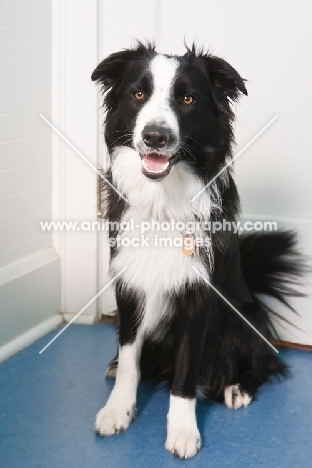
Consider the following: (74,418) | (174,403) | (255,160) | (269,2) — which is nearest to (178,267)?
(174,403)

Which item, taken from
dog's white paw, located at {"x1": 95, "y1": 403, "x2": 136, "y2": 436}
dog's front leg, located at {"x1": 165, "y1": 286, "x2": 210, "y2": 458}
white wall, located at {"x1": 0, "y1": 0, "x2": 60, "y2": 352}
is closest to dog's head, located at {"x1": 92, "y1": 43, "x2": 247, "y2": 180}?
dog's front leg, located at {"x1": 165, "y1": 286, "x2": 210, "y2": 458}

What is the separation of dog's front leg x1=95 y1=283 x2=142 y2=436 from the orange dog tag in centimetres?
23

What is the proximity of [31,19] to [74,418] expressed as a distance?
4.46 feet

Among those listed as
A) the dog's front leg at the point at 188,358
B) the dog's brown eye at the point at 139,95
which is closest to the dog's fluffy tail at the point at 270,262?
the dog's front leg at the point at 188,358

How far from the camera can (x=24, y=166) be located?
237 cm

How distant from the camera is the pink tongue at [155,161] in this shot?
5.63ft

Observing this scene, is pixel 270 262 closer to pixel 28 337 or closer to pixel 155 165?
pixel 155 165

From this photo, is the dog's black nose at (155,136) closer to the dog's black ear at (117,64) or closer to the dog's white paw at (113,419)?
the dog's black ear at (117,64)

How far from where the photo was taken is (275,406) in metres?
2.08

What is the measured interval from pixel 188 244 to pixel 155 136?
1.19 ft

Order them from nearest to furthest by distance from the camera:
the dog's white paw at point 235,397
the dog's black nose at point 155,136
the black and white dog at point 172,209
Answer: the dog's black nose at point 155,136, the black and white dog at point 172,209, the dog's white paw at point 235,397

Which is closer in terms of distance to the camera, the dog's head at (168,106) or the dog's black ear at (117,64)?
the dog's head at (168,106)

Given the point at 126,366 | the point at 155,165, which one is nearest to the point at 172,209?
the point at 155,165

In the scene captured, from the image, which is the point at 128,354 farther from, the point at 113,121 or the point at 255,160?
the point at 255,160
